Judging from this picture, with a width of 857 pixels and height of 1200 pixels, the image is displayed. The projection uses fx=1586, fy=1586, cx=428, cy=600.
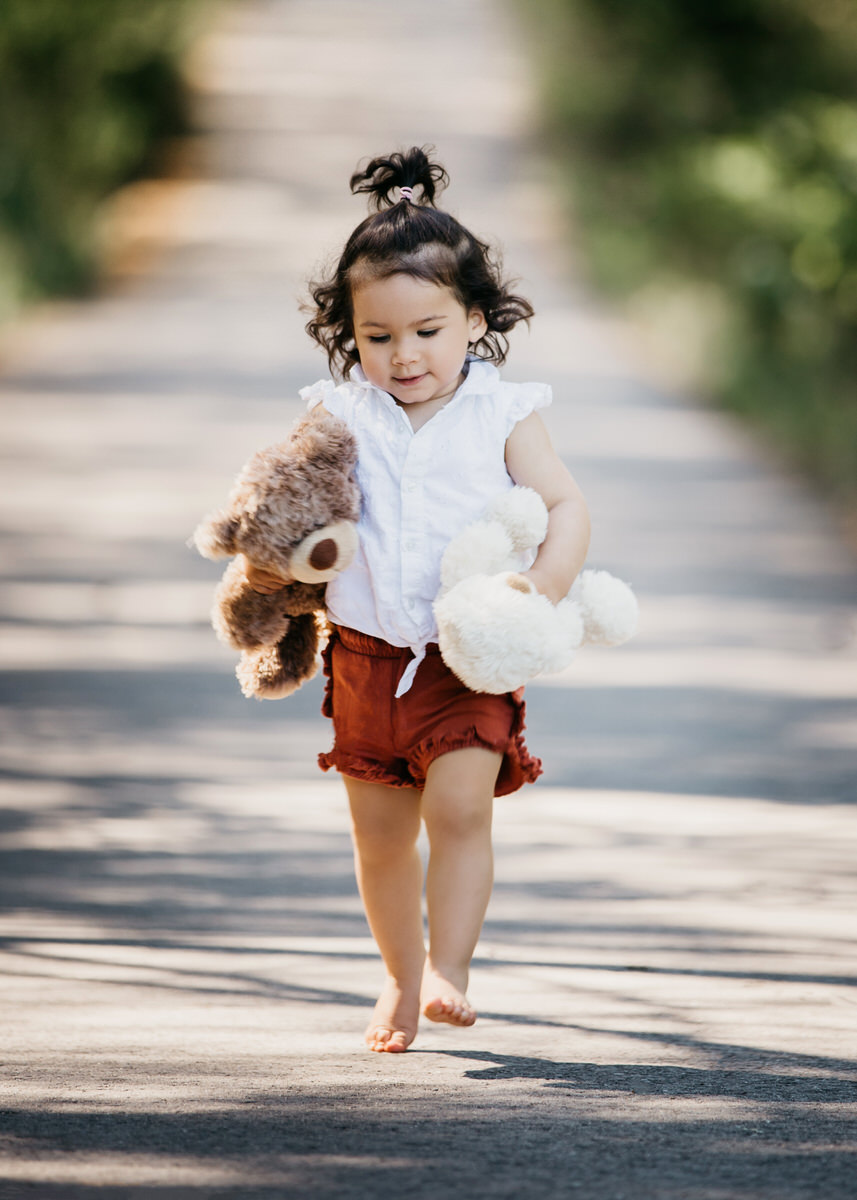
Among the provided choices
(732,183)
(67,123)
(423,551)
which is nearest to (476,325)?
(423,551)

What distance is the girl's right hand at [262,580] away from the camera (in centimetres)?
315

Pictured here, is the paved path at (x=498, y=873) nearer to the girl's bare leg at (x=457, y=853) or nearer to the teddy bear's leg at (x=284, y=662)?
the girl's bare leg at (x=457, y=853)

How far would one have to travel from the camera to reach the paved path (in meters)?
2.54

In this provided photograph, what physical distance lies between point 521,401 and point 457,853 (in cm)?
88

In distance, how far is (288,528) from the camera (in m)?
3.01

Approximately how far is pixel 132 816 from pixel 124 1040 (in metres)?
1.63

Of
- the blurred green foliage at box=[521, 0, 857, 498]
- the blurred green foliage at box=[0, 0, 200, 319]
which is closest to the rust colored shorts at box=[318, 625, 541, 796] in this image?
the blurred green foliage at box=[521, 0, 857, 498]

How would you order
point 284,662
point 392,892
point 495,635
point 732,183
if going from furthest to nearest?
1. point 732,183
2. point 284,662
3. point 392,892
4. point 495,635

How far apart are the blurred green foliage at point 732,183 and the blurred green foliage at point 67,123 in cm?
522

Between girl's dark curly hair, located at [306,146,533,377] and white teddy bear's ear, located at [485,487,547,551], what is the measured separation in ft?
1.16

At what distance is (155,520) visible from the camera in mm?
8086

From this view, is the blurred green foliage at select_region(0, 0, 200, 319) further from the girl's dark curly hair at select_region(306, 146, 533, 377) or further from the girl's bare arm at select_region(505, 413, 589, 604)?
the girl's bare arm at select_region(505, 413, 589, 604)

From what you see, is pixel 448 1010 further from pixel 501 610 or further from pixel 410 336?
pixel 410 336

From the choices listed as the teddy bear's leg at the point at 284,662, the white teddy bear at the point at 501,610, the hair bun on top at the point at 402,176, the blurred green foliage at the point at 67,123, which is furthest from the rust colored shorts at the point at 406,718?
the blurred green foliage at the point at 67,123
